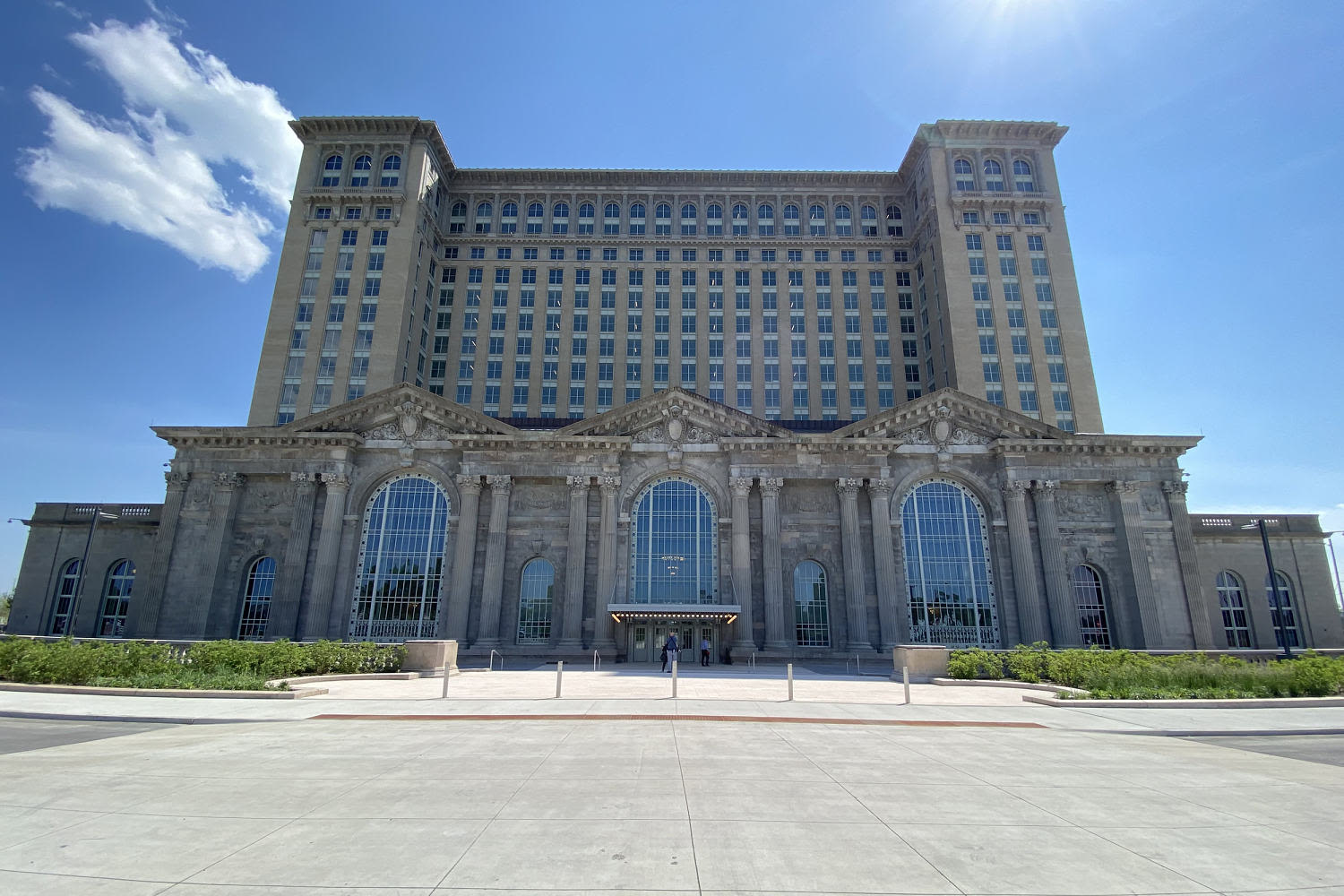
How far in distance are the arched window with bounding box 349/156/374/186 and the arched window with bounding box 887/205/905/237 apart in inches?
2377

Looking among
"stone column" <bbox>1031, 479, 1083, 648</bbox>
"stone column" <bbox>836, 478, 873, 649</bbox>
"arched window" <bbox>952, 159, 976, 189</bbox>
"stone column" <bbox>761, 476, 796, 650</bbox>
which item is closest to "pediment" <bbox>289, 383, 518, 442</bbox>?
"stone column" <bbox>761, 476, 796, 650</bbox>

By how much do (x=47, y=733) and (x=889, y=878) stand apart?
16540mm

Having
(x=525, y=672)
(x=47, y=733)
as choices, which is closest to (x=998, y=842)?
(x=47, y=733)

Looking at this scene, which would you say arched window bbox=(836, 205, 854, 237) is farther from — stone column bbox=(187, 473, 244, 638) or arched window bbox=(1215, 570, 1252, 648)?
stone column bbox=(187, 473, 244, 638)

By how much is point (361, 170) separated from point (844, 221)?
2222 inches

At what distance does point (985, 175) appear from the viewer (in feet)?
250

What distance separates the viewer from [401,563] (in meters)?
42.2

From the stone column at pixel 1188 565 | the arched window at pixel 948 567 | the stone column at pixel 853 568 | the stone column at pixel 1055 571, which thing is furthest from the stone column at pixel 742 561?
the stone column at pixel 1188 565

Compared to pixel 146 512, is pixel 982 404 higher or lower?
higher

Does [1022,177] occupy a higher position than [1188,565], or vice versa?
[1022,177]

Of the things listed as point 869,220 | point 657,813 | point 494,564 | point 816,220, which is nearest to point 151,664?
point 494,564

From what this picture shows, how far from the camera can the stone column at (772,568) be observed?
3956 centimetres

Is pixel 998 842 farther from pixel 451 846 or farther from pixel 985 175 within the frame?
pixel 985 175

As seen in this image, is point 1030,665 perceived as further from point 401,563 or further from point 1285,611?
point 1285,611
